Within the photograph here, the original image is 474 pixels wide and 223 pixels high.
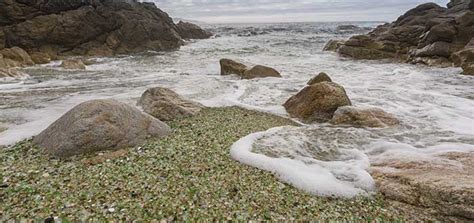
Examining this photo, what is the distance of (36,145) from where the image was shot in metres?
4.61

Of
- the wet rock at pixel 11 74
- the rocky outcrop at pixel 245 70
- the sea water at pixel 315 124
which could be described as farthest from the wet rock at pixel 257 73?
the wet rock at pixel 11 74

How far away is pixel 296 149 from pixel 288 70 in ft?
32.6

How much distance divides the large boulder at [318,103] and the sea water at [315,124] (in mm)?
419

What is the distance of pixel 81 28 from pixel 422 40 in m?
22.4

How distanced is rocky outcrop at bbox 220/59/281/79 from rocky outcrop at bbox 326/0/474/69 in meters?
9.30

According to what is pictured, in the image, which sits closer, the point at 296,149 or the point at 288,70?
the point at 296,149

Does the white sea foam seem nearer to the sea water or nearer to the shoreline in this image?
the sea water

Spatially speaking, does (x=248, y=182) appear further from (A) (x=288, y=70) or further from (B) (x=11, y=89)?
(A) (x=288, y=70)

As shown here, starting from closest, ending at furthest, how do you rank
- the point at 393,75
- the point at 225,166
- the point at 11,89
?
1. the point at 225,166
2. the point at 11,89
3. the point at 393,75

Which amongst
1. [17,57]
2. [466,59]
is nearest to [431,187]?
[466,59]

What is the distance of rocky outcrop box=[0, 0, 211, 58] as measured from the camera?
21938 mm

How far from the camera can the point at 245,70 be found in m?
12.3

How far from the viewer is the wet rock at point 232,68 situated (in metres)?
12.6

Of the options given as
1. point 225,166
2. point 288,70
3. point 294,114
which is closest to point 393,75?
point 288,70
